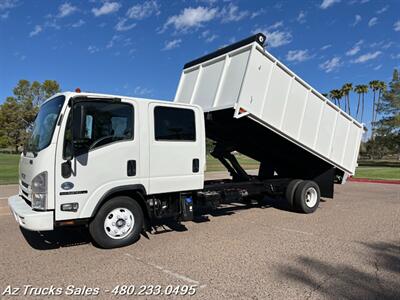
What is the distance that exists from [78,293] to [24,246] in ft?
7.84

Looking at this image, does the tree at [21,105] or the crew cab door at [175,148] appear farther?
the tree at [21,105]

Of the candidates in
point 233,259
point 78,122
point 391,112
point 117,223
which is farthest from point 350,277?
point 391,112

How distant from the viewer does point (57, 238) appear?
646cm

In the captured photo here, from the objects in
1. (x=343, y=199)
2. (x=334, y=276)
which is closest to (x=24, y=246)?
(x=334, y=276)

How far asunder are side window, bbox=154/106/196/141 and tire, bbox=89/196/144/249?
1253 millimetres

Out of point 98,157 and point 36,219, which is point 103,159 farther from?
point 36,219

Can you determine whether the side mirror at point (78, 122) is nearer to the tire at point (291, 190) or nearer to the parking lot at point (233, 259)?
the parking lot at point (233, 259)

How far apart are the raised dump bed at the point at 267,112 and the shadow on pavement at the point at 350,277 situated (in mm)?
3108

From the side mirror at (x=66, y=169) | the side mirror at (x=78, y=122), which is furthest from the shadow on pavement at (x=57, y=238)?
the side mirror at (x=78, y=122)

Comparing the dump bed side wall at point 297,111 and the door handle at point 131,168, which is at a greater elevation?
the dump bed side wall at point 297,111

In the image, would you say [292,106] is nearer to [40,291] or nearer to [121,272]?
[121,272]

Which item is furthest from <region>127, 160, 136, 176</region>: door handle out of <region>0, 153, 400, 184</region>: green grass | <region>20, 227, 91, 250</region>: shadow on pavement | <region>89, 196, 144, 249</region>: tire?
<region>0, 153, 400, 184</region>: green grass

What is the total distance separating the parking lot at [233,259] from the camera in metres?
4.30

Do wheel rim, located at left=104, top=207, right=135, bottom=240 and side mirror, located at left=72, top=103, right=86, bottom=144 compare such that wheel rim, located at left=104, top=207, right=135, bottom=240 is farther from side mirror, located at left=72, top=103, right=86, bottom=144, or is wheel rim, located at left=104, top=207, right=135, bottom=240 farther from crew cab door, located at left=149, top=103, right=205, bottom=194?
side mirror, located at left=72, top=103, right=86, bottom=144
